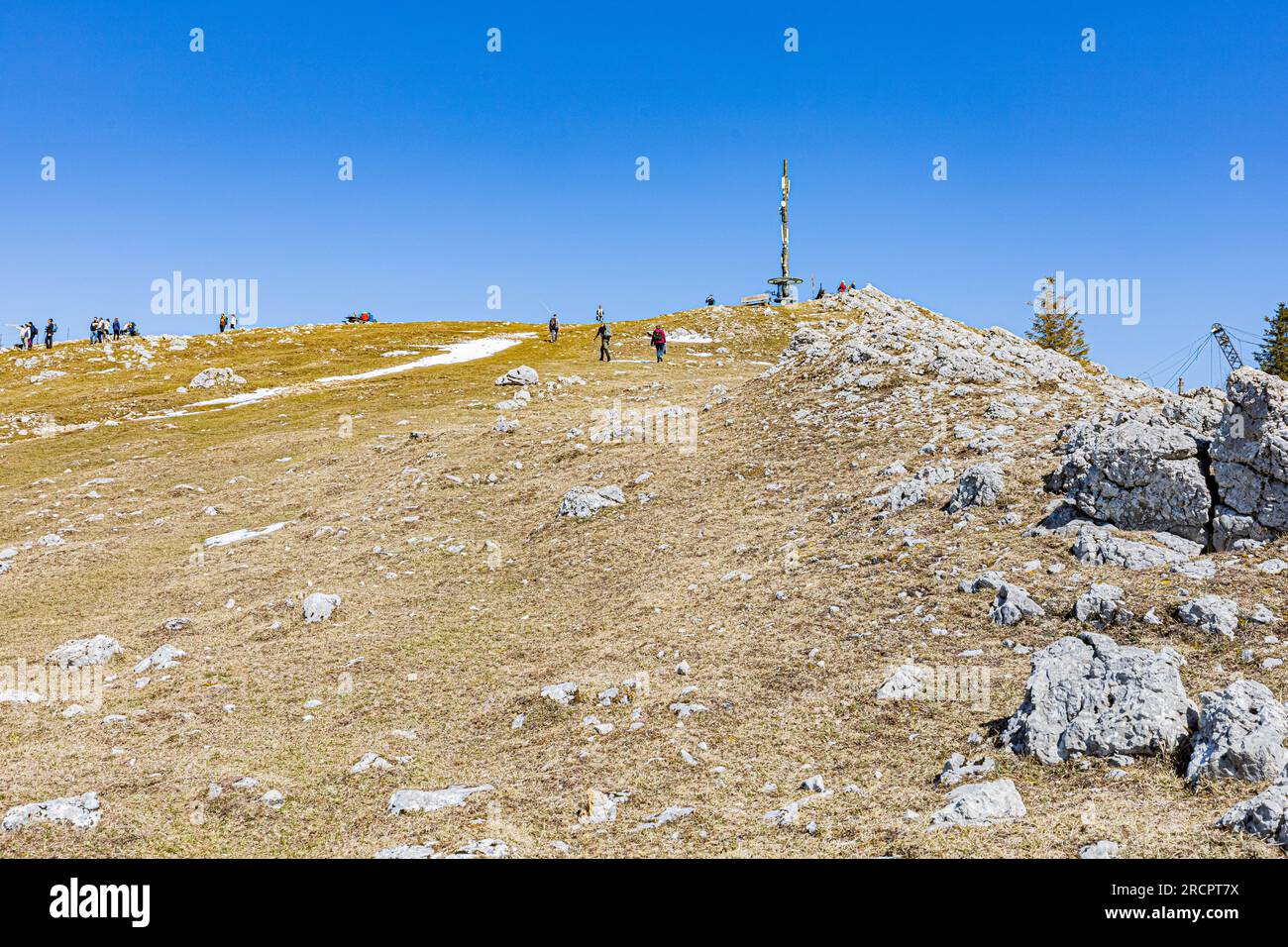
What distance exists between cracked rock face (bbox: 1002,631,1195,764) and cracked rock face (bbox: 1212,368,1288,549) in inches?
193

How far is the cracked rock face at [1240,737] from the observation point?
8.23 metres

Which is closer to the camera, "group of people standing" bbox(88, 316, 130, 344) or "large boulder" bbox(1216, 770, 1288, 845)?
"large boulder" bbox(1216, 770, 1288, 845)

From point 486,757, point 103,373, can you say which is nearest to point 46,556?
point 486,757

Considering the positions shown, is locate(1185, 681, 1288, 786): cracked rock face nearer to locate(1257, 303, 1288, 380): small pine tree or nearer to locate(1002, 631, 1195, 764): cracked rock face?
locate(1002, 631, 1195, 764): cracked rock face

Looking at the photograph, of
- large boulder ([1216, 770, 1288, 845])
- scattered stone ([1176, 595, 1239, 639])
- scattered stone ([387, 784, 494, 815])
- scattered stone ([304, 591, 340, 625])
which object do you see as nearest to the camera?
large boulder ([1216, 770, 1288, 845])

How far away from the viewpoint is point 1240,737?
841cm

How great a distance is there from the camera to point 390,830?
994 centimetres

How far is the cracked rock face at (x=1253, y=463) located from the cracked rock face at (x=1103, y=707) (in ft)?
16.1

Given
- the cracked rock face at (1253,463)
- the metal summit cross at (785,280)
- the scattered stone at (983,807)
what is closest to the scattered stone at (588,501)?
the cracked rock face at (1253,463)

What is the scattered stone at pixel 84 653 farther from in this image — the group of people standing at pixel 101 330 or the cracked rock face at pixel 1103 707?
the group of people standing at pixel 101 330

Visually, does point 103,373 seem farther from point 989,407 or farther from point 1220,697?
point 1220,697

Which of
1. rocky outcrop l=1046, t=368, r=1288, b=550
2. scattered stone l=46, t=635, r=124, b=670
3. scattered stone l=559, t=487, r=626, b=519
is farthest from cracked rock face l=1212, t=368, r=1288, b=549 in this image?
scattered stone l=46, t=635, r=124, b=670

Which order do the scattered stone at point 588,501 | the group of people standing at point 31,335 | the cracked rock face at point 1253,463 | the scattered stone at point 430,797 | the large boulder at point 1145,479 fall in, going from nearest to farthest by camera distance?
the scattered stone at point 430,797 < the cracked rock face at point 1253,463 < the large boulder at point 1145,479 < the scattered stone at point 588,501 < the group of people standing at point 31,335

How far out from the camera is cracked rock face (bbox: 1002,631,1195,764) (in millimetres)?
9203
